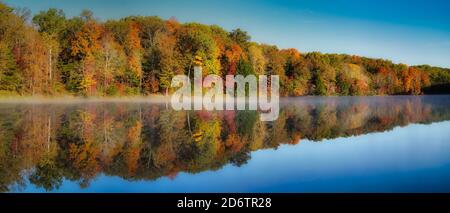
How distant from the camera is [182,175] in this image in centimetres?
629

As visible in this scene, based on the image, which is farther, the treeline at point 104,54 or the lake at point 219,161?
the treeline at point 104,54

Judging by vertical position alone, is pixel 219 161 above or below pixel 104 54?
below

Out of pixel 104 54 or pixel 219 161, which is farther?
pixel 104 54

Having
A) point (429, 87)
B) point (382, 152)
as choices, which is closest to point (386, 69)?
point (429, 87)

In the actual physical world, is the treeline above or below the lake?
above

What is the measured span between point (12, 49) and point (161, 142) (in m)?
35.5

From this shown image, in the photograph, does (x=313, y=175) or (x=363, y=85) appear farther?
(x=363, y=85)

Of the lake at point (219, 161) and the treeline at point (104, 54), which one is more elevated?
the treeline at point (104, 54)

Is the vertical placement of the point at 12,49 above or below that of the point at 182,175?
above

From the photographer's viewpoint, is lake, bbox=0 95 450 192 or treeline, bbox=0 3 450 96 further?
treeline, bbox=0 3 450 96
